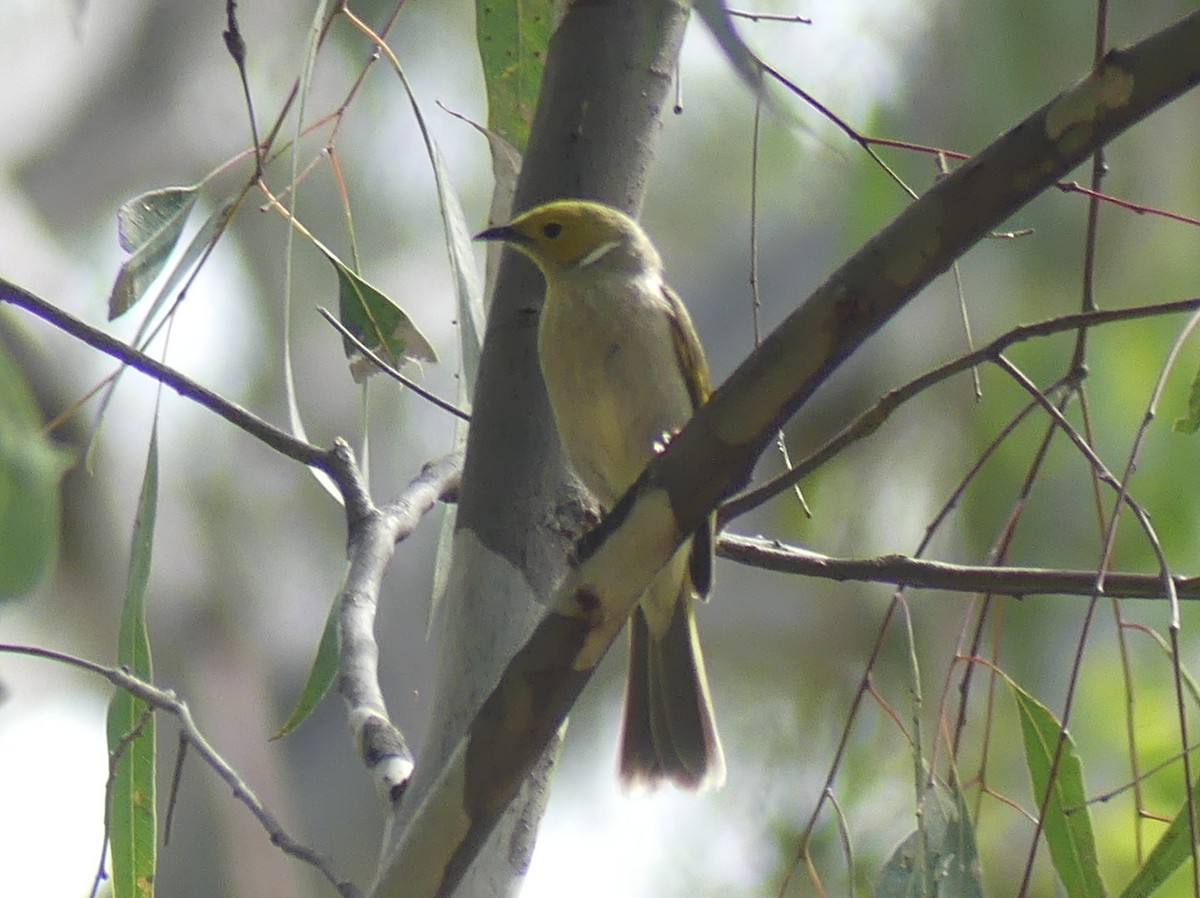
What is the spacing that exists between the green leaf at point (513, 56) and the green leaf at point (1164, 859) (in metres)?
1.58

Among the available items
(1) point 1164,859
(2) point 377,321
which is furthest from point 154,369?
(1) point 1164,859

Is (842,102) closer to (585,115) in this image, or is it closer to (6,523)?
(585,115)

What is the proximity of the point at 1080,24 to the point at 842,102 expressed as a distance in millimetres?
1949

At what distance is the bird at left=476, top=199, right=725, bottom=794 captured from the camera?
2.33 meters

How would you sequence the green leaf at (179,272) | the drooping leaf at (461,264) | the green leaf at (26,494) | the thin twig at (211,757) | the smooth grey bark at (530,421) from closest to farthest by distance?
the green leaf at (26,494), the thin twig at (211,757), the smooth grey bark at (530,421), the green leaf at (179,272), the drooping leaf at (461,264)

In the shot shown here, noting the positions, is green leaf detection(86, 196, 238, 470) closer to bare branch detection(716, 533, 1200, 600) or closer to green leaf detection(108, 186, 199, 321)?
green leaf detection(108, 186, 199, 321)

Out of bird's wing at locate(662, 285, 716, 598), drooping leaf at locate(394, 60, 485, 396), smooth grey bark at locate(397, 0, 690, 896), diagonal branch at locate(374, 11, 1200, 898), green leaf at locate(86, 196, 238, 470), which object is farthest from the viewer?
bird's wing at locate(662, 285, 716, 598)

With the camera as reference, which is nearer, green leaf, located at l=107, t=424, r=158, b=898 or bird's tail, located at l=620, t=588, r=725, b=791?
green leaf, located at l=107, t=424, r=158, b=898

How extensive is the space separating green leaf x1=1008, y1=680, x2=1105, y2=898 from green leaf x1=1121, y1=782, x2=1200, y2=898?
0.11 m

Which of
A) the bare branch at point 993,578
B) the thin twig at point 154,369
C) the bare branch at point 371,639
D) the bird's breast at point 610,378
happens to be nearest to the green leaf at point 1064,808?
the bare branch at point 993,578

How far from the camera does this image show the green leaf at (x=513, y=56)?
2619 mm

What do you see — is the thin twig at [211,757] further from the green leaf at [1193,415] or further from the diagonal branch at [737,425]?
the green leaf at [1193,415]

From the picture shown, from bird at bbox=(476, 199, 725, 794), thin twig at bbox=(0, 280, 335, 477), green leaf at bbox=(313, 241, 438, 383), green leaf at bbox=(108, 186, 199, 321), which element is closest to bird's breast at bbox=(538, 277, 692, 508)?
bird at bbox=(476, 199, 725, 794)

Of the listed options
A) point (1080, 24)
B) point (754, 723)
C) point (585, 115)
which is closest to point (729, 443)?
point (585, 115)
